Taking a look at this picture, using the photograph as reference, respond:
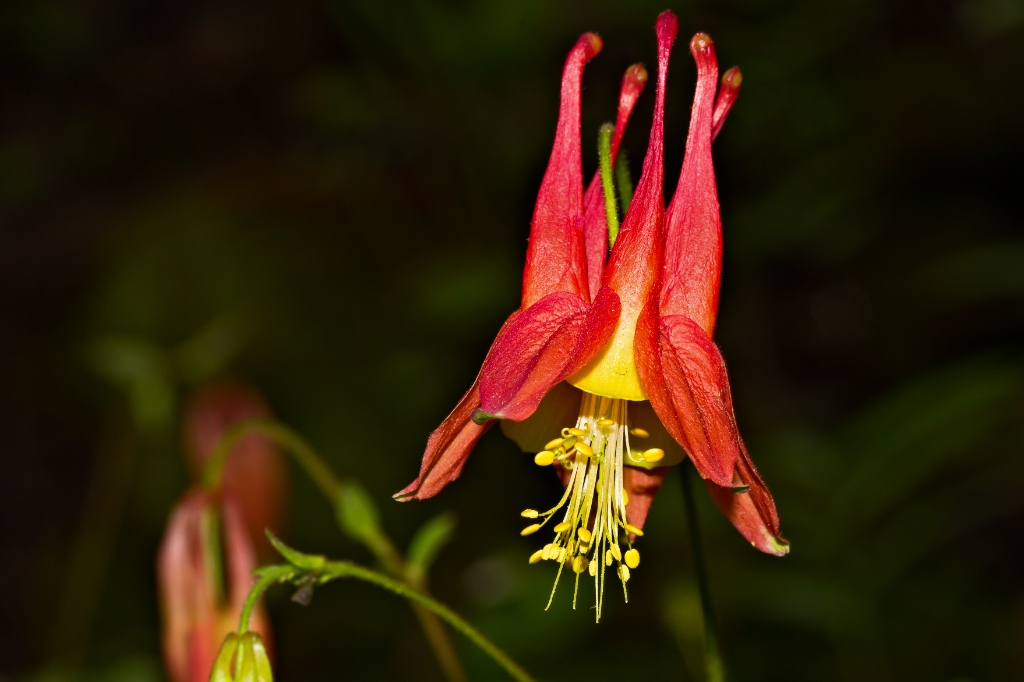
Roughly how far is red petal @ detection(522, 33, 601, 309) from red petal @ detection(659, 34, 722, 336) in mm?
133

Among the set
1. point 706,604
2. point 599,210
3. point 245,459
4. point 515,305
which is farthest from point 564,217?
point 515,305

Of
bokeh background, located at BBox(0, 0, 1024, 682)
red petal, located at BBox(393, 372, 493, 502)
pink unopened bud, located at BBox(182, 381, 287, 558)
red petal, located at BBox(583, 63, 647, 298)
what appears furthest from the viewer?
bokeh background, located at BBox(0, 0, 1024, 682)

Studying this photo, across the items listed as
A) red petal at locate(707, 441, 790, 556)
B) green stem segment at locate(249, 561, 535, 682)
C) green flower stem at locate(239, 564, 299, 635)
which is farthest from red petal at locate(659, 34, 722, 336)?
green flower stem at locate(239, 564, 299, 635)

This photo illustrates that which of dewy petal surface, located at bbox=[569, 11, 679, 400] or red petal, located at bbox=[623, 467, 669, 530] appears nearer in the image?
dewy petal surface, located at bbox=[569, 11, 679, 400]

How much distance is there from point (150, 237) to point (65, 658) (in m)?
1.99

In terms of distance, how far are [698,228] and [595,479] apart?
1.35 feet

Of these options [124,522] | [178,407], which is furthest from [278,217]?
[124,522]

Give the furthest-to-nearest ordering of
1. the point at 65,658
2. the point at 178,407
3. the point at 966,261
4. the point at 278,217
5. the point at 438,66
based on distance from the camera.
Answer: the point at 438,66, the point at 278,217, the point at 966,261, the point at 178,407, the point at 65,658

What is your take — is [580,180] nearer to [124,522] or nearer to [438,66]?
[124,522]

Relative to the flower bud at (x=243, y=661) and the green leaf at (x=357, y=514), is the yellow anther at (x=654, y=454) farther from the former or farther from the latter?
the green leaf at (x=357, y=514)

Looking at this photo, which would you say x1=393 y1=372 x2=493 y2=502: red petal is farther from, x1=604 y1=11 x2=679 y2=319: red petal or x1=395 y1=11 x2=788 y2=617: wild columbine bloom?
x1=604 y1=11 x2=679 y2=319: red petal

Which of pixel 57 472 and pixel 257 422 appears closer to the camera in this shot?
pixel 257 422

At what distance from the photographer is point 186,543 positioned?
2.27m

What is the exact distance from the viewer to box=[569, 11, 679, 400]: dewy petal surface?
140 centimetres
